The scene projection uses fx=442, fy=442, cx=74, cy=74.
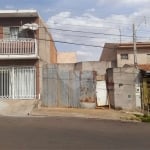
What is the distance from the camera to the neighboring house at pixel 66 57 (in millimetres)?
48594

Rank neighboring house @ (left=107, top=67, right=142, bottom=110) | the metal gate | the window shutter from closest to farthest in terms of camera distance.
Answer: neighboring house @ (left=107, top=67, right=142, bottom=110), the metal gate, the window shutter

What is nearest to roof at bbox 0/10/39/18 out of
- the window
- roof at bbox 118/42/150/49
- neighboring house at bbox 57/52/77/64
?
the window

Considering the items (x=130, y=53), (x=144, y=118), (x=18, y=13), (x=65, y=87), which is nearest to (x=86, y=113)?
(x=144, y=118)

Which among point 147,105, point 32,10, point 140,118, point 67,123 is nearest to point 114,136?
point 67,123

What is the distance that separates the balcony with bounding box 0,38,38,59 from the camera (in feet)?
93.6

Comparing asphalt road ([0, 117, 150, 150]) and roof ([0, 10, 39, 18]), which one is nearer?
asphalt road ([0, 117, 150, 150])

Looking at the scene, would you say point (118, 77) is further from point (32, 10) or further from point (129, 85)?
point (32, 10)

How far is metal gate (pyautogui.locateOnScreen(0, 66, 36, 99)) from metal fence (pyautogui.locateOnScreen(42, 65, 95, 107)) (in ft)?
2.81

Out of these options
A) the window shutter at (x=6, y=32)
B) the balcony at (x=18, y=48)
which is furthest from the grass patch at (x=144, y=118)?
the window shutter at (x=6, y=32)

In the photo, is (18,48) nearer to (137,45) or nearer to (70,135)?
(70,135)

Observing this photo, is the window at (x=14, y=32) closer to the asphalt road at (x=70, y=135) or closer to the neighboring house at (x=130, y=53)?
the asphalt road at (x=70, y=135)

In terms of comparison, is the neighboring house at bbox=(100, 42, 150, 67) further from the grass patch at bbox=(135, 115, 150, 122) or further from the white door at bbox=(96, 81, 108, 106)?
the grass patch at bbox=(135, 115, 150, 122)

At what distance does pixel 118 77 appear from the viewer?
94.9 ft

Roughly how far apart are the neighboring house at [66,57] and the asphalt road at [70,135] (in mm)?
26679
